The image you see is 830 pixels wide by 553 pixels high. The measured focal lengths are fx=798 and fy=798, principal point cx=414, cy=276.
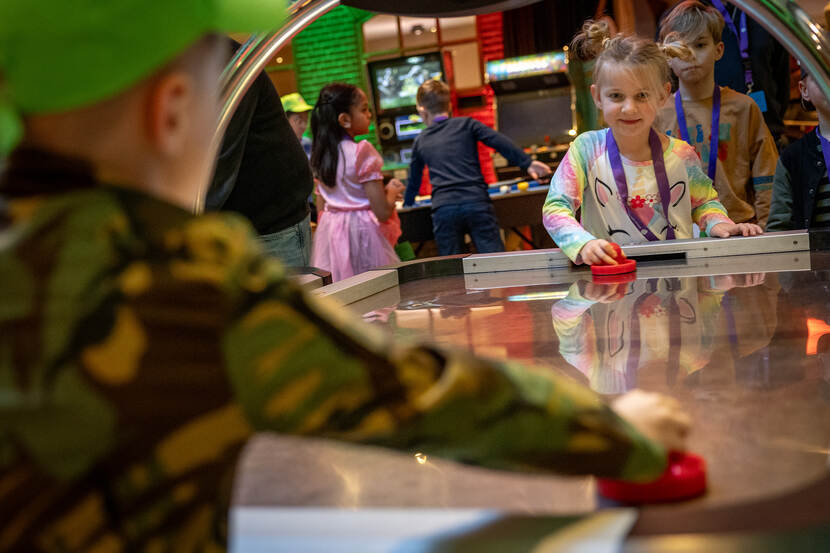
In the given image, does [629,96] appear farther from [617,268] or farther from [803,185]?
[803,185]

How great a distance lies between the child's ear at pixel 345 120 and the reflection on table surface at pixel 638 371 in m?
2.06

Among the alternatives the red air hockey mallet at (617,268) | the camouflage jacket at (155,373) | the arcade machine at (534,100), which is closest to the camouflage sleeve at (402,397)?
the camouflage jacket at (155,373)

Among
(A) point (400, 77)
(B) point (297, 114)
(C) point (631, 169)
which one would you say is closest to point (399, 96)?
(A) point (400, 77)

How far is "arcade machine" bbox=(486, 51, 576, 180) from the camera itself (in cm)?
621

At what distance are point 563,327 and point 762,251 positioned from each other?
789mm

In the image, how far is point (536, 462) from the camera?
453 millimetres

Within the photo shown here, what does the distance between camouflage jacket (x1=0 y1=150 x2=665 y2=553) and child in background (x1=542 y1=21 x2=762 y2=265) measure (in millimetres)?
1519

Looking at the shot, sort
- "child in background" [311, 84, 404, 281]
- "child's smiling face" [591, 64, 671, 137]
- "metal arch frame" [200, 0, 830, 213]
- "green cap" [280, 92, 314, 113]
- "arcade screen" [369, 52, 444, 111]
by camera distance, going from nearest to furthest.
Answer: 1. "metal arch frame" [200, 0, 830, 213]
2. "child's smiling face" [591, 64, 671, 137]
3. "child in background" [311, 84, 404, 281]
4. "green cap" [280, 92, 314, 113]
5. "arcade screen" [369, 52, 444, 111]

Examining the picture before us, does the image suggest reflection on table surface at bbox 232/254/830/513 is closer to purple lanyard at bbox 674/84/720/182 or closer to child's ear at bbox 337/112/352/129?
purple lanyard at bbox 674/84/720/182

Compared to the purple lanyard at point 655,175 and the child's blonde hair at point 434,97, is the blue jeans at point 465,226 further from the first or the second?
the purple lanyard at point 655,175

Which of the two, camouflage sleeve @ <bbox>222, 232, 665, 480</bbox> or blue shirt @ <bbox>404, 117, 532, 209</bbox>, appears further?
blue shirt @ <bbox>404, 117, 532, 209</bbox>

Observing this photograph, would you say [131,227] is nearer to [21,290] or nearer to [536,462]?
[21,290]

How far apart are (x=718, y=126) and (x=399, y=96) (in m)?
4.59

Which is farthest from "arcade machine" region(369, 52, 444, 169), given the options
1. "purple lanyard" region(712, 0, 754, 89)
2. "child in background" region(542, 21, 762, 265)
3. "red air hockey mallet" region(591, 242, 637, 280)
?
"red air hockey mallet" region(591, 242, 637, 280)
